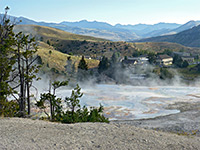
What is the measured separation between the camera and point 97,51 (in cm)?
14875

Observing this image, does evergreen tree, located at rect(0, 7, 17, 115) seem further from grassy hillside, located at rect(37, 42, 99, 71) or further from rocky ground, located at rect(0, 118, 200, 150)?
grassy hillside, located at rect(37, 42, 99, 71)

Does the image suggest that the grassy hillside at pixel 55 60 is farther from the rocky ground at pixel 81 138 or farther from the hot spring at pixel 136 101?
the rocky ground at pixel 81 138

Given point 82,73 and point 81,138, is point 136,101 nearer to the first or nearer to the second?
point 82,73

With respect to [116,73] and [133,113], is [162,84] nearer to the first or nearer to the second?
[116,73]

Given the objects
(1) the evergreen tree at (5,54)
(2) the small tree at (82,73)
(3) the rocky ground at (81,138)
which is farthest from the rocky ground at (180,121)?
(2) the small tree at (82,73)

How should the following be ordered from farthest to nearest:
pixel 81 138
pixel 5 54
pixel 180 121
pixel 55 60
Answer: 1. pixel 55 60
2. pixel 180 121
3. pixel 5 54
4. pixel 81 138

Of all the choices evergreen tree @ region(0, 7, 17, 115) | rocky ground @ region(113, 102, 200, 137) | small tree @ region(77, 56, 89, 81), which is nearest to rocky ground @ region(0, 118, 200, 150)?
evergreen tree @ region(0, 7, 17, 115)

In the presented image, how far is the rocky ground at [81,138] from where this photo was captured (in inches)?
504

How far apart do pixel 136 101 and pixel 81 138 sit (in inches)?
1593

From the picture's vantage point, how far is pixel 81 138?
13938 mm

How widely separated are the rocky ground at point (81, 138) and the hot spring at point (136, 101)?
2311 centimetres

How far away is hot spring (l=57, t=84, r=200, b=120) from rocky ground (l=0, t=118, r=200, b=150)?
2311 centimetres

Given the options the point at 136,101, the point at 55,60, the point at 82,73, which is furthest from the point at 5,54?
the point at 55,60

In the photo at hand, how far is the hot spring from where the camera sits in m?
43.1
